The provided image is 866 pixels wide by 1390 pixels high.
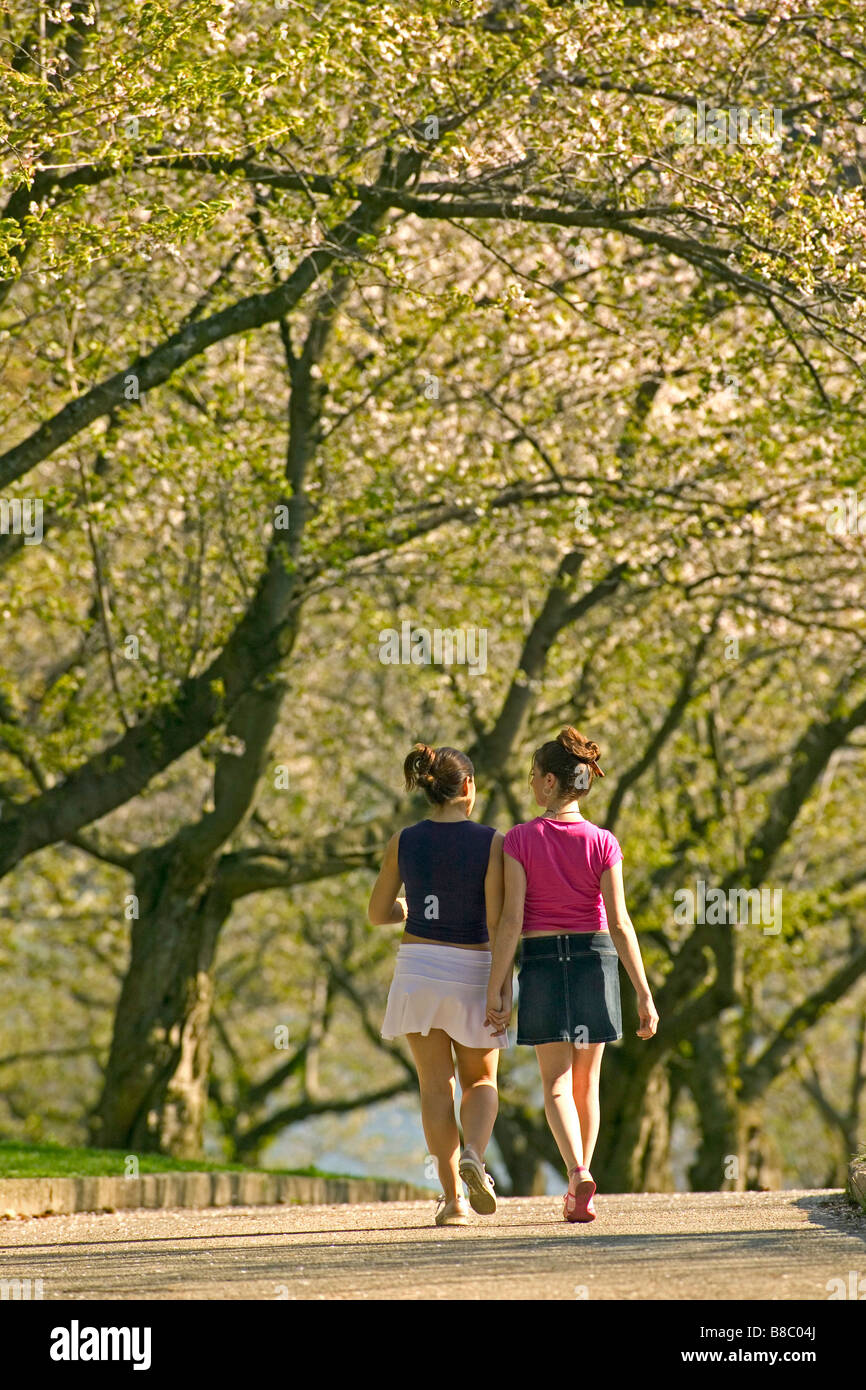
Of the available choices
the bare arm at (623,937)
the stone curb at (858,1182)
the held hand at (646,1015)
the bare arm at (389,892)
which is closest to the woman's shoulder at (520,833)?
the bare arm at (623,937)

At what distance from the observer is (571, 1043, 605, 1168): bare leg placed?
6.93m

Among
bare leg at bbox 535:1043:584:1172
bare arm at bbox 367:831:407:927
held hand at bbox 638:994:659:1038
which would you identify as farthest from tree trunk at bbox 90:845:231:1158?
held hand at bbox 638:994:659:1038

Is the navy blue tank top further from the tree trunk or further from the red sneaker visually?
the tree trunk

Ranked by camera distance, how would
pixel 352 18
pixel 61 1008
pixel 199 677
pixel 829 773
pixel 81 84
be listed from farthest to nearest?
pixel 61 1008
pixel 829 773
pixel 199 677
pixel 352 18
pixel 81 84

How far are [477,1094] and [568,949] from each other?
727mm

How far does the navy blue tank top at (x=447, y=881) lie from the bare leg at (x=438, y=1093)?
17.0 inches

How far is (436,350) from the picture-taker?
552 inches

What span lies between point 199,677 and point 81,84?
17.3 feet

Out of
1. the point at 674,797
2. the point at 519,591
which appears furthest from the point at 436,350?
the point at 674,797

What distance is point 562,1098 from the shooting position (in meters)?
6.84

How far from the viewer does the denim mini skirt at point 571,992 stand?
6.84 m

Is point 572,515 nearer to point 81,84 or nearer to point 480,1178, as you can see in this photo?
point 81,84

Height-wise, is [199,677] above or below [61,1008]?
above
